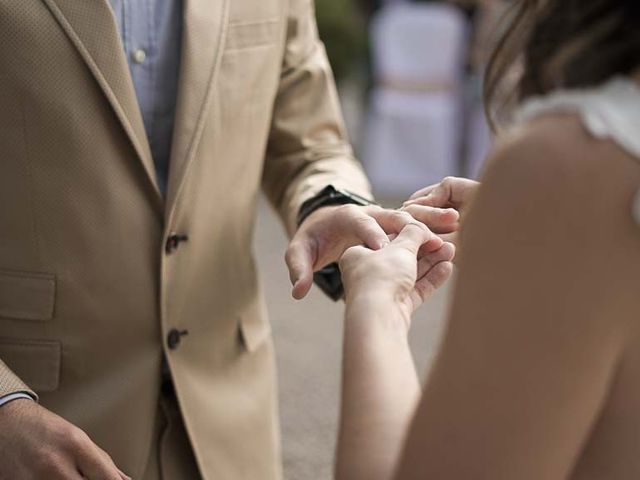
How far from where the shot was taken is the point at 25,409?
5.18ft

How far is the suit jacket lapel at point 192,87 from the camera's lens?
5.84ft

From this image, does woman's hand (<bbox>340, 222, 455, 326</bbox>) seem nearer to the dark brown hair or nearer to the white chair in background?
the dark brown hair

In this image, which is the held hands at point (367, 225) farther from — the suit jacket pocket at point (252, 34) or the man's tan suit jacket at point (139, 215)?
the suit jacket pocket at point (252, 34)

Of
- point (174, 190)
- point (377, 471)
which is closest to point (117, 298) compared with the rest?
point (174, 190)

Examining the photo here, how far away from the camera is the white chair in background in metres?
7.66

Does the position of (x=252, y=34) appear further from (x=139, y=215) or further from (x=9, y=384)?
(x=9, y=384)

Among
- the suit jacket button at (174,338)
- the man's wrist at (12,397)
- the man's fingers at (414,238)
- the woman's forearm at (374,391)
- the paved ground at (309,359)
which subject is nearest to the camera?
the woman's forearm at (374,391)

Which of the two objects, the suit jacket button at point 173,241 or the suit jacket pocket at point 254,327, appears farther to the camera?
the suit jacket pocket at point 254,327

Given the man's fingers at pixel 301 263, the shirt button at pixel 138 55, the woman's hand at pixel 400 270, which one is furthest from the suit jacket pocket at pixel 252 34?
the woman's hand at pixel 400 270

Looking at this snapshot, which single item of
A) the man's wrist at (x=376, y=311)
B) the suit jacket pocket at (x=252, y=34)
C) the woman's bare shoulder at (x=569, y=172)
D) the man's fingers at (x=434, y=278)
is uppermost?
the woman's bare shoulder at (x=569, y=172)

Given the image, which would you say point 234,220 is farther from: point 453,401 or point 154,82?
point 453,401

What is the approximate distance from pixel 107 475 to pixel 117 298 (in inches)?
13.0

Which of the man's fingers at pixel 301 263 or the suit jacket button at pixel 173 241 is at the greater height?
the man's fingers at pixel 301 263

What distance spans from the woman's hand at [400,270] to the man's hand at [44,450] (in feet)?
1.67
